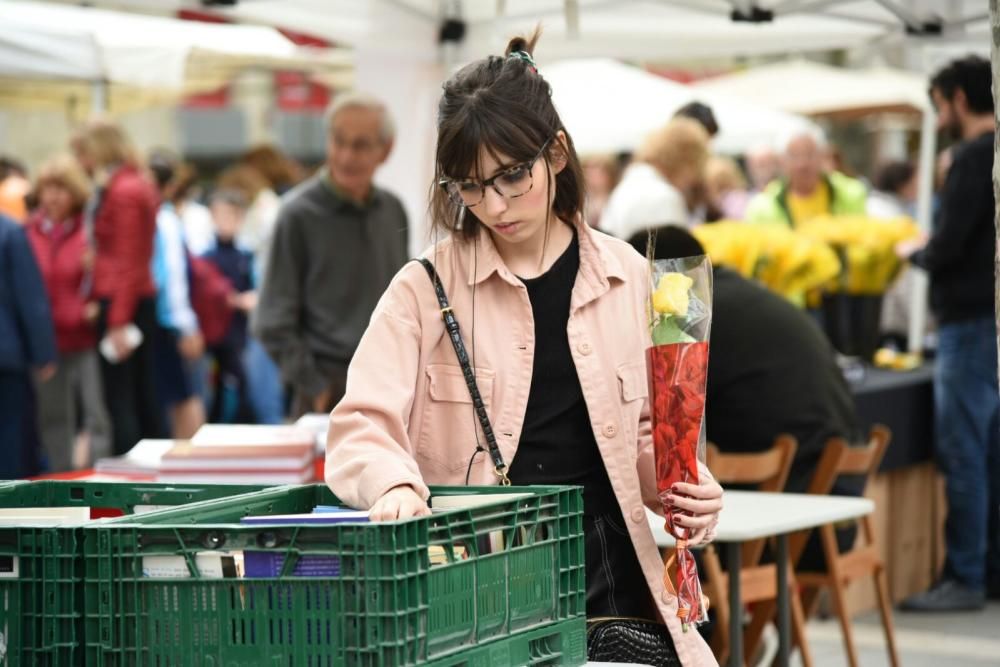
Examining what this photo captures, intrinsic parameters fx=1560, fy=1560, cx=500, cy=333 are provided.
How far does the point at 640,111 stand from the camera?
11438 mm

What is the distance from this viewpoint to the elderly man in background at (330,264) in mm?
6434

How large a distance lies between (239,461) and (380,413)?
1.70 metres

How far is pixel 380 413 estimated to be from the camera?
2635 millimetres

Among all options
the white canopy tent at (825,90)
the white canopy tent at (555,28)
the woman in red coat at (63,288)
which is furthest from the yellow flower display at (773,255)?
the white canopy tent at (825,90)

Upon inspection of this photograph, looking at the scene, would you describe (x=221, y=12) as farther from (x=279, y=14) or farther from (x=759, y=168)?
(x=759, y=168)

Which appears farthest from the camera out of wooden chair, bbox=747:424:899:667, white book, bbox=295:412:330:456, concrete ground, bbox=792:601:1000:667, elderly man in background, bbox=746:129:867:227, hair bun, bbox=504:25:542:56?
elderly man in background, bbox=746:129:867:227

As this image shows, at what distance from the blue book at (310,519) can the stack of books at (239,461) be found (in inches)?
75.7

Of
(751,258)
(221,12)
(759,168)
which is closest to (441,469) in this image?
(221,12)

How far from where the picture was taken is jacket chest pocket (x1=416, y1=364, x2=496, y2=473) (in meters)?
2.76

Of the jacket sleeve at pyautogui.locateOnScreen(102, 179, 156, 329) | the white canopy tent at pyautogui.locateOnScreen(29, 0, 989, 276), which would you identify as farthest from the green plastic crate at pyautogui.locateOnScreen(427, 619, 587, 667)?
the jacket sleeve at pyautogui.locateOnScreen(102, 179, 156, 329)

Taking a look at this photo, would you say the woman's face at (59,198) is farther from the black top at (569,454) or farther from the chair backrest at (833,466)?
the black top at (569,454)

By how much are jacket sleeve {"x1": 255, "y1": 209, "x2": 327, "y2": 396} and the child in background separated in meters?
5.17

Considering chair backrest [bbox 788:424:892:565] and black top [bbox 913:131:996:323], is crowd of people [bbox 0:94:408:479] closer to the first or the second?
chair backrest [bbox 788:424:892:565]

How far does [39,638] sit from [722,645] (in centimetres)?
316
